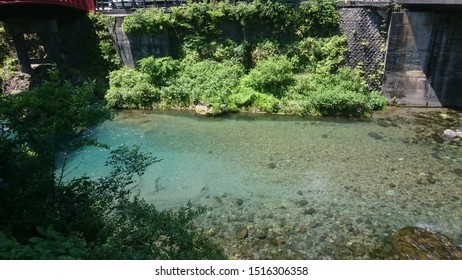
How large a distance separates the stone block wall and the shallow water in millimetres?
2382

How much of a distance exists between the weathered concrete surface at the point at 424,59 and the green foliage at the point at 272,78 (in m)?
5.09

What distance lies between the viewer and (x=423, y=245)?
917 cm

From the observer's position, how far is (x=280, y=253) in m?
9.21

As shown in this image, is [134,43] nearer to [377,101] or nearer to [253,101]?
[253,101]

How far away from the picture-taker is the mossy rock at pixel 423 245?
29.0 ft

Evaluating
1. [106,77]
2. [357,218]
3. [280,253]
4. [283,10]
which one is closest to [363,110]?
[283,10]

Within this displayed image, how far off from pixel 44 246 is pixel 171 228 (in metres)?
2.53

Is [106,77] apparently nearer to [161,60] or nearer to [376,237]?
[161,60]

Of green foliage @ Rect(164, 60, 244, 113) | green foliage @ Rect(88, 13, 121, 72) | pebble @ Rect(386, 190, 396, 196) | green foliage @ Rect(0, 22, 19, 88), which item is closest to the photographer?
pebble @ Rect(386, 190, 396, 196)

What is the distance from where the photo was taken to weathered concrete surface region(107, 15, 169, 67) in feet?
68.3

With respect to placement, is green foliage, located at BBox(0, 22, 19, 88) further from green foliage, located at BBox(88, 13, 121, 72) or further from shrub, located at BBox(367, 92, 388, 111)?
shrub, located at BBox(367, 92, 388, 111)

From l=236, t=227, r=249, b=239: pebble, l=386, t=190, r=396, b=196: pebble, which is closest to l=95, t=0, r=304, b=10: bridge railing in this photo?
l=236, t=227, r=249, b=239: pebble

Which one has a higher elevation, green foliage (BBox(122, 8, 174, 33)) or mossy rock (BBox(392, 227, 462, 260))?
green foliage (BBox(122, 8, 174, 33))

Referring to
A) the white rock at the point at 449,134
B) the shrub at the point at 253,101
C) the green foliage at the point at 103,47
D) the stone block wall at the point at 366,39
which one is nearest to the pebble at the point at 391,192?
the white rock at the point at 449,134
